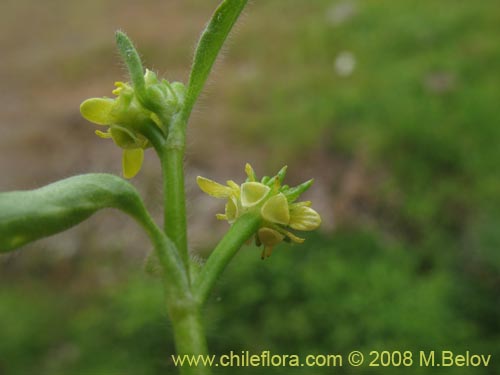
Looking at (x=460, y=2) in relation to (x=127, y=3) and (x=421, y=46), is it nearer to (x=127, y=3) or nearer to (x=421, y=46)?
(x=421, y=46)

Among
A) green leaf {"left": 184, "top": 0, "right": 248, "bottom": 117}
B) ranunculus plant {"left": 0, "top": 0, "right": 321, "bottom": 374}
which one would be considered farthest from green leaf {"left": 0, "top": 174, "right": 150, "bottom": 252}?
green leaf {"left": 184, "top": 0, "right": 248, "bottom": 117}

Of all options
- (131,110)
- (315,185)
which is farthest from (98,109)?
(315,185)

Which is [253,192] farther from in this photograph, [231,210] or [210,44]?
[210,44]

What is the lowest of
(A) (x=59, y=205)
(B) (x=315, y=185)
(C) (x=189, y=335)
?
(B) (x=315, y=185)

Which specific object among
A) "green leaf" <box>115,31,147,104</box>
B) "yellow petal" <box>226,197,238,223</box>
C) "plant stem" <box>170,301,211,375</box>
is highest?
"green leaf" <box>115,31,147,104</box>

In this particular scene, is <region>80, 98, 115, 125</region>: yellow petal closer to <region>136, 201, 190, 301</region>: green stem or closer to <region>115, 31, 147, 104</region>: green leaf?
<region>115, 31, 147, 104</region>: green leaf

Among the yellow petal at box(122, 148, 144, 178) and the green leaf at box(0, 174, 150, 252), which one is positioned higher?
the green leaf at box(0, 174, 150, 252)
